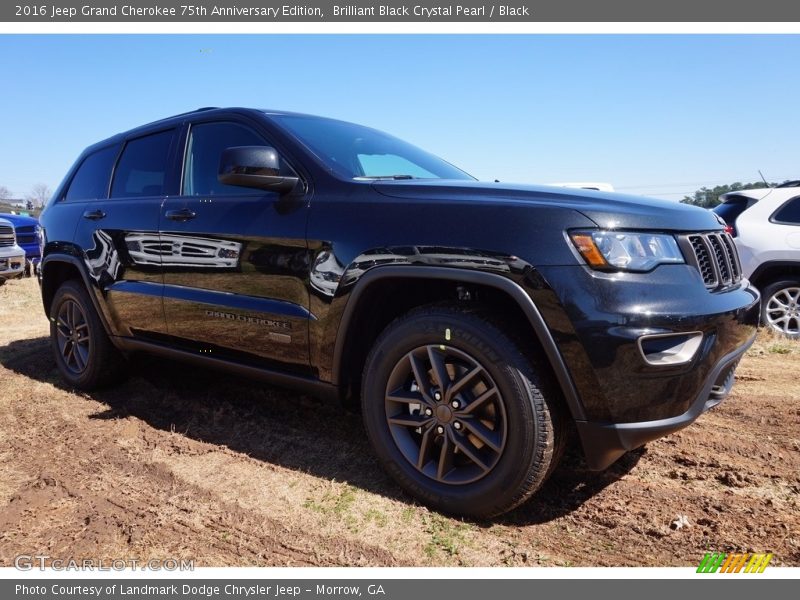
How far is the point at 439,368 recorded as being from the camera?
2412 mm

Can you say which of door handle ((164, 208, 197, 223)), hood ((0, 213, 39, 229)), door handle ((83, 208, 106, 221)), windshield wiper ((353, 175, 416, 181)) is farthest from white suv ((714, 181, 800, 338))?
hood ((0, 213, 39, 229))

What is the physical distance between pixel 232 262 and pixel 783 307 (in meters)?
5.83

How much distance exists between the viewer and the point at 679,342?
2.12 m

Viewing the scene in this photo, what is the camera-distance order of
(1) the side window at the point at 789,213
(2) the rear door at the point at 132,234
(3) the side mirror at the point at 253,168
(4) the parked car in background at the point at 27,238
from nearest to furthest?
(3) the side mirror at the point at 253,168 < (2) the rear door at the point at 132,234 < (1) the side window at the point at 789,213 < (4) the parked car in background at the point at 27,238

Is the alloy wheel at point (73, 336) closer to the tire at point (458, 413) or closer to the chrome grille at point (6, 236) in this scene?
the tire at point (458, 413)

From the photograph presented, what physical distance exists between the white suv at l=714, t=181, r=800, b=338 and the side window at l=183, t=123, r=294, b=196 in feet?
17.3

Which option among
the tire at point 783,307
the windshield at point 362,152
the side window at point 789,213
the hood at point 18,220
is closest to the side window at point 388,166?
the windshield at point 362,152

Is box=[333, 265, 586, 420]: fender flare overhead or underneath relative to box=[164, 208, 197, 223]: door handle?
underneath

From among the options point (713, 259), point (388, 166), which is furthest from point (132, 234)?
point (713, 259)

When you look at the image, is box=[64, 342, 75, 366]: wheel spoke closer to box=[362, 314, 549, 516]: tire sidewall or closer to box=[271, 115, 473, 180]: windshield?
box=[271, 115, 473, 180]: windshield

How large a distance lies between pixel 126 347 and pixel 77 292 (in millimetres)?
744

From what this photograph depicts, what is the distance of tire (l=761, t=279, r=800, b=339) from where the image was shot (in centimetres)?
594

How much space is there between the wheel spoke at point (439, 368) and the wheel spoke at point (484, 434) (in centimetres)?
17

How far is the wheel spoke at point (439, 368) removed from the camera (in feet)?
7.91
